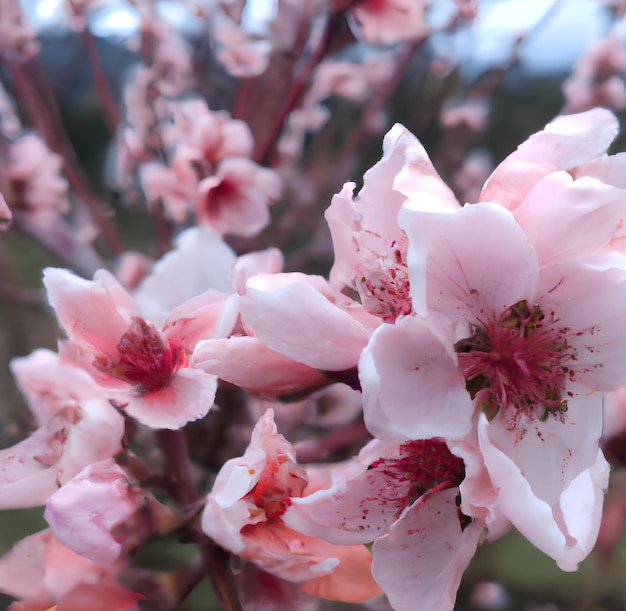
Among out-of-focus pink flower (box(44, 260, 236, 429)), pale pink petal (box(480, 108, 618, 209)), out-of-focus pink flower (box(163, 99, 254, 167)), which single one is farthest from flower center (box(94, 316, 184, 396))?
out-of-focus pink flower (box(163, 99, 254, 167))

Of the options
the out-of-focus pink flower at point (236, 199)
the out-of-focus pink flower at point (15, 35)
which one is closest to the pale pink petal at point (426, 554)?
the out-of-focus pink flower at point (236, 199)

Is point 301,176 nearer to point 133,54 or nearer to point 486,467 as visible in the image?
point 133,54

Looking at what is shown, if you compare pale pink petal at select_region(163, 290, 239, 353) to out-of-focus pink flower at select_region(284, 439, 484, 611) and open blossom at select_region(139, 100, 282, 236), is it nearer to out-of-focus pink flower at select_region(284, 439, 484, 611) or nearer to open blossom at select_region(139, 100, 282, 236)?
out-of-focus pink flower at select_region(284, 439, 484, 611)

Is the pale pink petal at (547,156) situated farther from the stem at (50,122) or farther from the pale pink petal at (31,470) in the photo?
the stem at (50,122)

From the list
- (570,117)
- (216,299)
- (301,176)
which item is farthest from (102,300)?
(301,176)

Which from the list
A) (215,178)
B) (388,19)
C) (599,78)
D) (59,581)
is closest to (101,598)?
(59,581)

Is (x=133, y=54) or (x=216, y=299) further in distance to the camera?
(x=133, y=54)

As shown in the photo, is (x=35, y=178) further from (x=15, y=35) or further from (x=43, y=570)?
(x=43, y=570)
